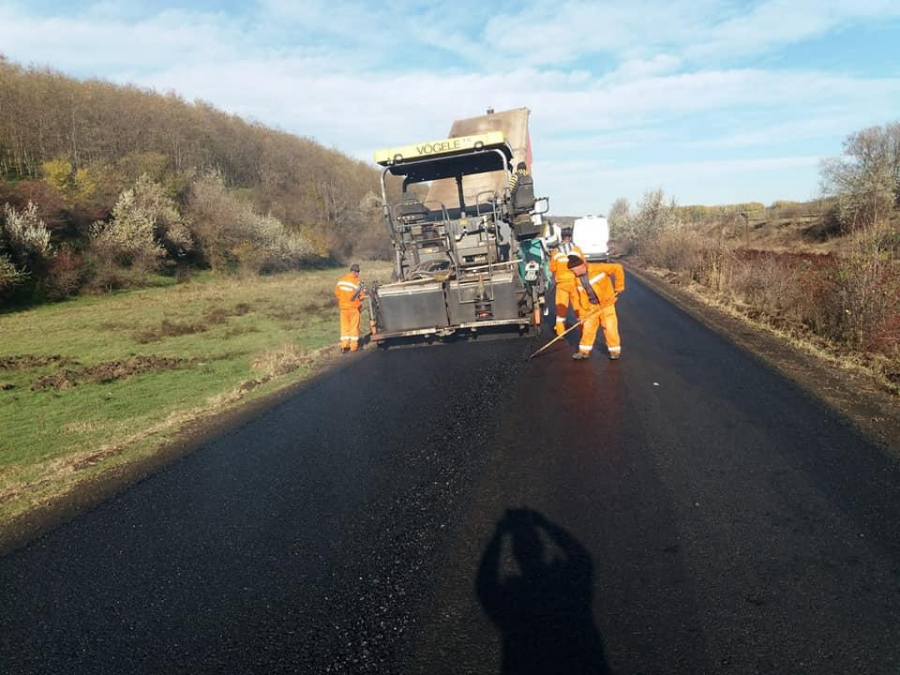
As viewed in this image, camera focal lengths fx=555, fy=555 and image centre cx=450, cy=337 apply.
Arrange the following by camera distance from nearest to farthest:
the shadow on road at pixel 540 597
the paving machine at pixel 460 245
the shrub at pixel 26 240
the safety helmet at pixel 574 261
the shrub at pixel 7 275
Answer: the shadow on road at pixel 540 597 → the safety helmet at pixel 574 261 → the paving machine at pixel 460 245 → the shrub at pixel 7 275 → the shrub at pixel 26 240

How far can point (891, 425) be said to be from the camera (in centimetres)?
469

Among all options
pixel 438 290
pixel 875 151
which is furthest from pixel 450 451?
pixel 875 151

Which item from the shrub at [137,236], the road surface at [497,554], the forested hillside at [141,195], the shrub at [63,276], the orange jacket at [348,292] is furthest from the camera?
the shrub at [137,236]

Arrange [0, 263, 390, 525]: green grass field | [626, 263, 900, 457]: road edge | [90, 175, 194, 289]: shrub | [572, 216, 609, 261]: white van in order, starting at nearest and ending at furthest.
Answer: [626, 263, 900, 457]: road edge, [0, 263, 390, 525]: green grass field, [90, 175, 194, 289]: shrub, [572, 216, 609, 261]: white van

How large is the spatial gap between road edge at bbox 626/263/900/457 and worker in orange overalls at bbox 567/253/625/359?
193 cm

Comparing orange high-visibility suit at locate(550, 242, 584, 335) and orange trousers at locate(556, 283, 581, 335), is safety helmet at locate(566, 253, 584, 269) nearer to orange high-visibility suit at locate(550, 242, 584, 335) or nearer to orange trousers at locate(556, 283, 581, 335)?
orange high-visibility suit at locate(550, 242, 584, 335)

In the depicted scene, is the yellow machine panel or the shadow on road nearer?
the shadow on road

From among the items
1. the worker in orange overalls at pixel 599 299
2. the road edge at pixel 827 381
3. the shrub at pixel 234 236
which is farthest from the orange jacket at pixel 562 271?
→ the shrub at pixel 234 236

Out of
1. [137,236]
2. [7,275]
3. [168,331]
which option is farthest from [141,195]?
[168,331]

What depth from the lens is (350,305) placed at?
10141 millimetres

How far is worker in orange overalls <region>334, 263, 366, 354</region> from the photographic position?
9961 millimetres

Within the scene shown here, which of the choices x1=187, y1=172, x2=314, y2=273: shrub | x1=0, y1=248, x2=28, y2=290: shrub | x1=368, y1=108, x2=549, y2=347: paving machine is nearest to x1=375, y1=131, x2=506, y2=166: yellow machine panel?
x1=368, y1=108, x2=549, y2=347: paving machine

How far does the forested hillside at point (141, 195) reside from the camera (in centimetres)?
2105

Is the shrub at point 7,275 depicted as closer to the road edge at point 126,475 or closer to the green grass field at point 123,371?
the green grass field at point 123,371
